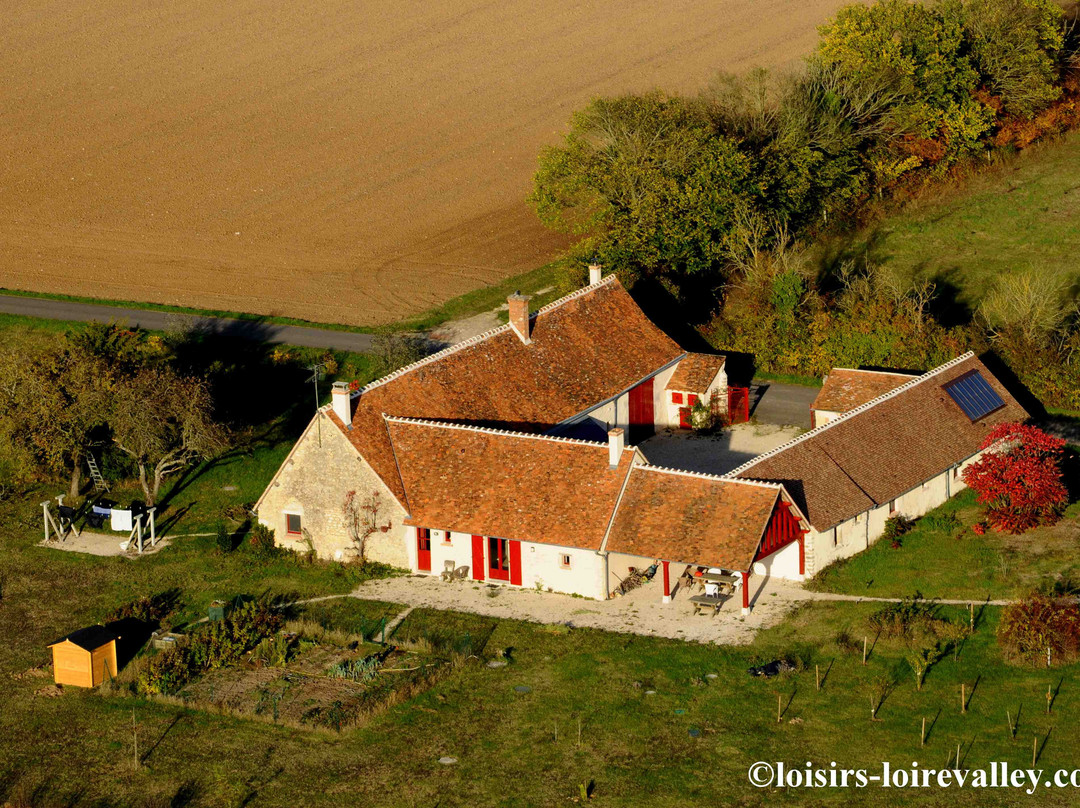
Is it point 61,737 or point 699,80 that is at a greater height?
point 699,80

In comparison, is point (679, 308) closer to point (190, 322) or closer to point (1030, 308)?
point (1030, 308)

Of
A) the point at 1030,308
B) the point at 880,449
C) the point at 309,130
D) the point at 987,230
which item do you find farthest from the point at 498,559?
the point at 309,130

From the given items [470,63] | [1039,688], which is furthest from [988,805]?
[470,63]

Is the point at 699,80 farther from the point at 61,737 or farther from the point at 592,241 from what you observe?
the point at 61,737

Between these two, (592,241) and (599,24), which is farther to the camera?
(599,24)

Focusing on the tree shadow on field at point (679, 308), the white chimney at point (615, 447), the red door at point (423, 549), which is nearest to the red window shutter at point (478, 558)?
the red door at point (423, 549)

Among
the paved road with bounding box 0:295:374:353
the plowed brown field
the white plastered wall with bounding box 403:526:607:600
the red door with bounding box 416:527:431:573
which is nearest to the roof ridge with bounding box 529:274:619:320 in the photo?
the paved road with bounding box 0:295:374:353
